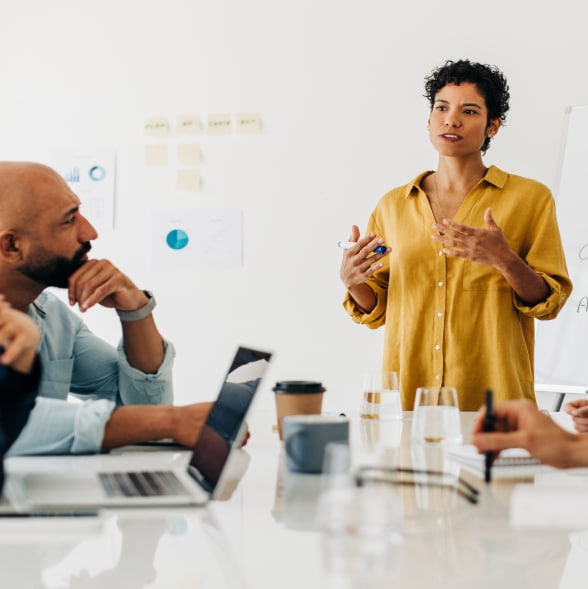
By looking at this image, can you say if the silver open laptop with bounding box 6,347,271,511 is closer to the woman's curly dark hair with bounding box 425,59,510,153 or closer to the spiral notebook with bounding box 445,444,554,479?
the spiral notebook with bounding box 445,444,554,479

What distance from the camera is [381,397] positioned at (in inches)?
63.7

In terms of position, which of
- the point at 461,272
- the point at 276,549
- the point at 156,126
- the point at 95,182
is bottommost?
the point at 276,549

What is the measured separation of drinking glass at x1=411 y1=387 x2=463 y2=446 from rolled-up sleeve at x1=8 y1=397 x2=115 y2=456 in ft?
1.70

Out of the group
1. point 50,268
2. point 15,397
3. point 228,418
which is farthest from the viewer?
point 50,268

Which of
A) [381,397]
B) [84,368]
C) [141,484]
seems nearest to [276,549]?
[141,484]

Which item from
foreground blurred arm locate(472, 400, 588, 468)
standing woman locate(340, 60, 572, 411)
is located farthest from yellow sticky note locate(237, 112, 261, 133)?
foreground blurred arm locate(472, 400, 588, 468)

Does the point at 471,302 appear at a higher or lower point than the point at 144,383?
higher

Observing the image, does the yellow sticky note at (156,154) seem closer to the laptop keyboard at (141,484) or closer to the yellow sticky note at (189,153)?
the yellow sticky note at (189,153)

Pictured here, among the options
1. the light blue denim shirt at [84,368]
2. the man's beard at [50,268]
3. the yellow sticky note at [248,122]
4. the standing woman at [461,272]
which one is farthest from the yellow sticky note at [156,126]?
the man's beard at [50,268]

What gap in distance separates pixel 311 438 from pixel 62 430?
0.43 metres

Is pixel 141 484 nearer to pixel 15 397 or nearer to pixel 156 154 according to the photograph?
pixel 15 397

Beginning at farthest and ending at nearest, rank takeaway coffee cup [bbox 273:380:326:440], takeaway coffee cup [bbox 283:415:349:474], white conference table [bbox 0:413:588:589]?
takeaway coffee cup [bbox 273:380:326:440] < takeaway coffee cup [bbox 283:415:349:474] < white conference table [bbox 0:413:588:589]

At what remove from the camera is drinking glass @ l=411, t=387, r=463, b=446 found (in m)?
1.30

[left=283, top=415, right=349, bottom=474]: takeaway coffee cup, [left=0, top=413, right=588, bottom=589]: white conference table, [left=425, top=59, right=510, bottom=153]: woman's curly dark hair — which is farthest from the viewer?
[left=425, top=59, right=510, bottom=153]: woman's curly dark hair
